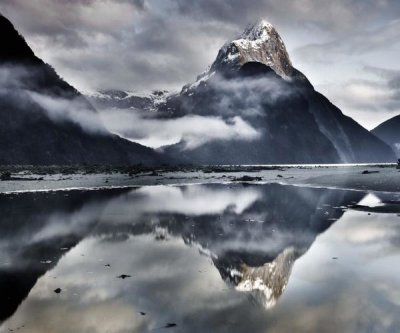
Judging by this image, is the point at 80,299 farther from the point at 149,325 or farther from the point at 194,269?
the point at 194,269

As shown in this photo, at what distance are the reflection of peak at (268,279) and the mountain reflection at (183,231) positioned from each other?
0.03 m

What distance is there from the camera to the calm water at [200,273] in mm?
10398

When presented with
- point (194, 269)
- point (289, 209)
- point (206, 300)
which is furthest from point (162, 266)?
point (289, 209)

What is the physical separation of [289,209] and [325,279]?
19.5m

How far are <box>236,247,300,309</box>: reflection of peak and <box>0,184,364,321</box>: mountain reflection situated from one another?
0.09 ft

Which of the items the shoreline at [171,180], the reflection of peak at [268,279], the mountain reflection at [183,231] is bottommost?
the reflection of peak at [268,279]

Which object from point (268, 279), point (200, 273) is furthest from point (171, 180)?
point (268, 279)

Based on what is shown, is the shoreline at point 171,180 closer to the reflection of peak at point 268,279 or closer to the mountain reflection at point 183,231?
the mountain reflection at point 183,231

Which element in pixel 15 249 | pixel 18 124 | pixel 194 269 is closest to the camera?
pixel 194 269

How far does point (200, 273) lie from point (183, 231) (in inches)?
335

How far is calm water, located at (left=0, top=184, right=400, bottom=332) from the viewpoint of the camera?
10.4 meters

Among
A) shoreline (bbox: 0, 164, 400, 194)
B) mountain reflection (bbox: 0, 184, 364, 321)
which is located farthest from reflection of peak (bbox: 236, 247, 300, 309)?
shoreline (bbox: 0, 164, 400, 194)

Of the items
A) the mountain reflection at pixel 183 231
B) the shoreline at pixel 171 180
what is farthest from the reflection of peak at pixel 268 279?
the shoreline at pixel 171 180

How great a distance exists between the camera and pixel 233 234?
22234 millimetres
